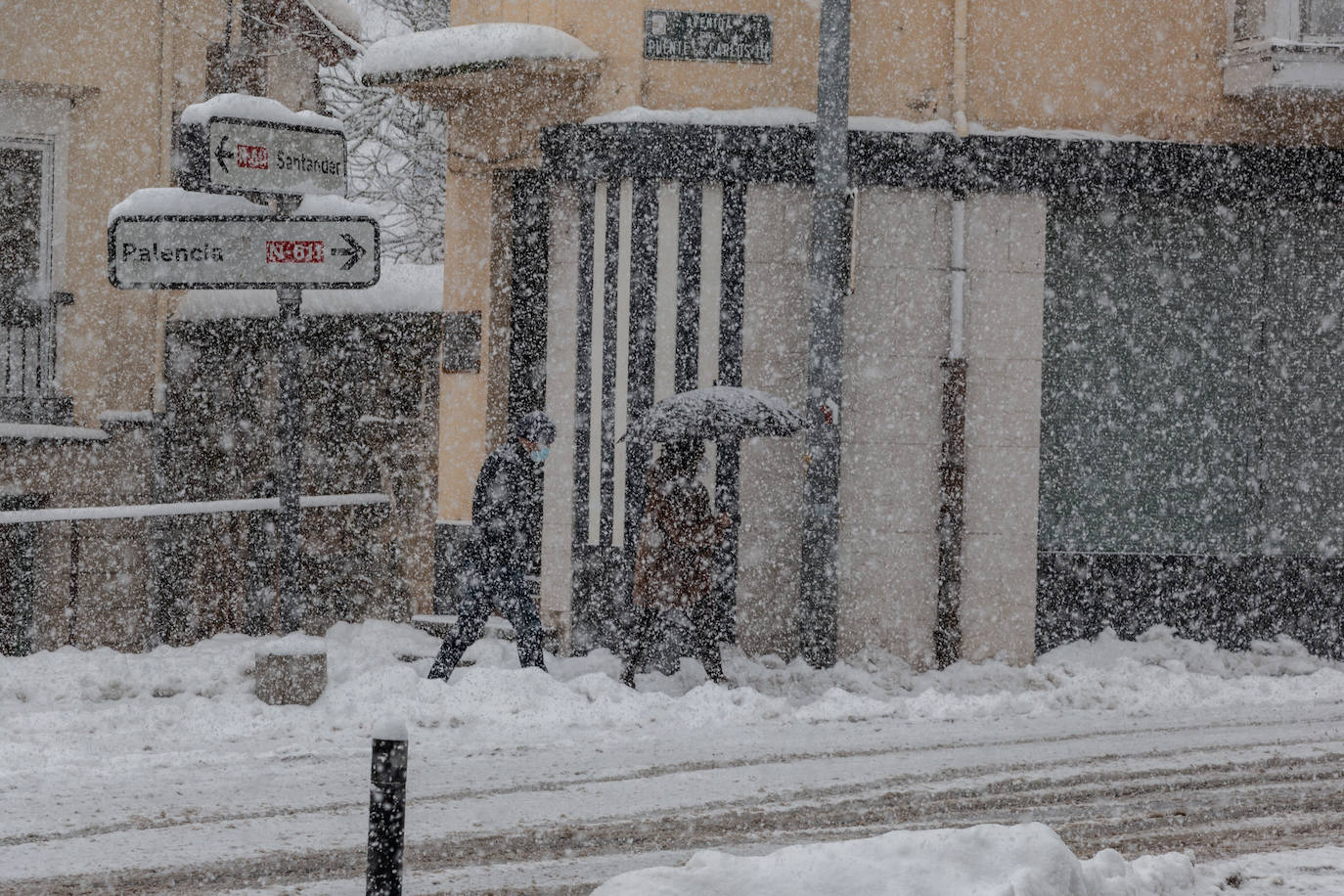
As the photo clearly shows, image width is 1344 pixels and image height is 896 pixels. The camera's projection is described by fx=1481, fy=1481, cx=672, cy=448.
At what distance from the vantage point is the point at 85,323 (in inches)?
520

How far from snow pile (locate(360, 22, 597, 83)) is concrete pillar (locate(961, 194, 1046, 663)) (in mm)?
3547

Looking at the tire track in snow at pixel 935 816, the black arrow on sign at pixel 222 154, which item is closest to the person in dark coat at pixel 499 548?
the tire track in snow at pixel 935 816

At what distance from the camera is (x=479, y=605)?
9.95 meters

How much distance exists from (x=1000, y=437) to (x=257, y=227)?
618 centimetres

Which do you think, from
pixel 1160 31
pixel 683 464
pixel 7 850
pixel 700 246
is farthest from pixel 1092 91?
pixel 7 850

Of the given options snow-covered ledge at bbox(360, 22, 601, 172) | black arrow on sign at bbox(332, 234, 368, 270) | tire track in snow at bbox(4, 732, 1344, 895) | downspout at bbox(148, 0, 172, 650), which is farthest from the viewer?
downspout at bbox(148, 0, 172, 650)

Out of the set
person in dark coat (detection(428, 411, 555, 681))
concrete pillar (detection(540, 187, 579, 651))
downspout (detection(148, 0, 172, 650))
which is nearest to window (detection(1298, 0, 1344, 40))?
concrete pillar (detection(540, 187, 579, 651))

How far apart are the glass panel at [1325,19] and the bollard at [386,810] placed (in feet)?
34.8

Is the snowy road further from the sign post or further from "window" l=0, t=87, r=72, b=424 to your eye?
"window" l=0, t=87, r=72, b=424

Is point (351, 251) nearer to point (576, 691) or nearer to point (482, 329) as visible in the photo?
point (576, 691)

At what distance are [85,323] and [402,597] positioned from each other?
3.74m

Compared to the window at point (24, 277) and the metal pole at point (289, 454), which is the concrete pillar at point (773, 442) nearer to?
the metal pole at point (289, 454)

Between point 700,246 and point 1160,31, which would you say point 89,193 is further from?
point 1160,31

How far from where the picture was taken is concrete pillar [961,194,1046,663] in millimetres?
11953
